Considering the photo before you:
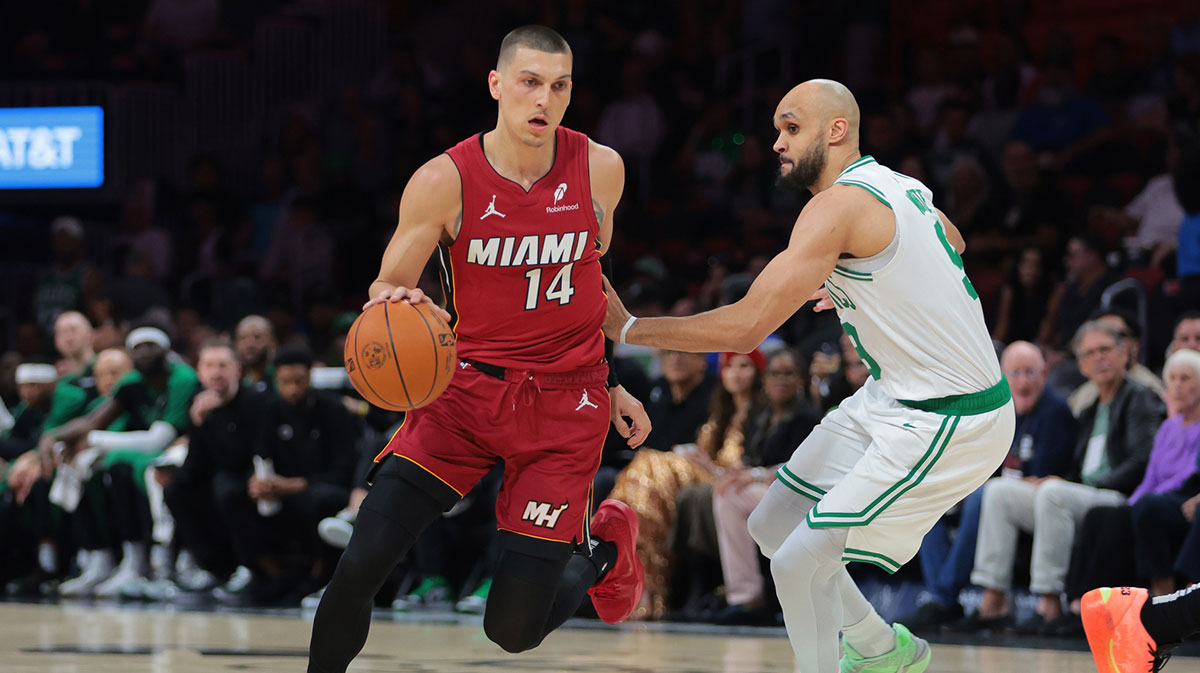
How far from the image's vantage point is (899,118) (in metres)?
11.5

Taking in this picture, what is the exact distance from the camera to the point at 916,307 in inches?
179

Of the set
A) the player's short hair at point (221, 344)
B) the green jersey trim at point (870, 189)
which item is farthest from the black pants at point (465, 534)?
the green jersey trim at point (870, 189)

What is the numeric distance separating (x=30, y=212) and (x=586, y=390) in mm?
12356

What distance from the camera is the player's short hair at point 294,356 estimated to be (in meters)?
9.76

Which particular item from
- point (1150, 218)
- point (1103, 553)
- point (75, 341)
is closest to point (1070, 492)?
point (1103, 553)

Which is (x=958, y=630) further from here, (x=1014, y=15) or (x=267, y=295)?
(x=267, y=295)

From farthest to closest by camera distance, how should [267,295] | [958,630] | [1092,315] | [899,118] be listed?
[267,295] < [899,118] < [1092,315] < [958,630]

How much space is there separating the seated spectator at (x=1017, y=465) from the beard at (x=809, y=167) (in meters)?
3.50

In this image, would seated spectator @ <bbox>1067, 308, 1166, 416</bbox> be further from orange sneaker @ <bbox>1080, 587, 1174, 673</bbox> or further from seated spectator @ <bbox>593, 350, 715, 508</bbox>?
orange sneaker @ <bbox>1080, 587, 1174, 673</bbox>

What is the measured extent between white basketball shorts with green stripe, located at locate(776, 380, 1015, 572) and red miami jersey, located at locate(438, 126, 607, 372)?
0.91 metres

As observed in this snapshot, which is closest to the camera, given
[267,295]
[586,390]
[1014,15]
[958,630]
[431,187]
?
[431,187]

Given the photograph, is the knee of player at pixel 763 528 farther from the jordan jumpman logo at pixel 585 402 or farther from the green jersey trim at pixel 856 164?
the green jersey trim at pixel 856 164

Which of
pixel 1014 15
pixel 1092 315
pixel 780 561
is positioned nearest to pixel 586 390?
pixel 780 561

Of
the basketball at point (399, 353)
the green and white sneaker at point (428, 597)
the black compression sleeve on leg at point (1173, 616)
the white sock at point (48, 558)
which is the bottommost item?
the white sock at point (48, 558)
